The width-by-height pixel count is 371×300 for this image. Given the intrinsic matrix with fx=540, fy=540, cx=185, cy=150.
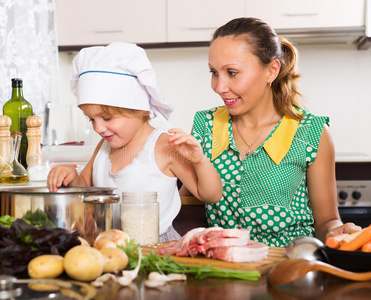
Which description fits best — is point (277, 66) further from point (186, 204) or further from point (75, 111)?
point (75, 111)

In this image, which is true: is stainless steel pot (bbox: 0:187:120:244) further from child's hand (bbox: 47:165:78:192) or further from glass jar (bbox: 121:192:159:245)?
child's hand (bbox: 47:165:78:192)

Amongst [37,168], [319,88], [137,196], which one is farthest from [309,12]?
[137,196]

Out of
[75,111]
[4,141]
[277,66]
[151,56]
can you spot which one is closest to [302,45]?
[151,56]

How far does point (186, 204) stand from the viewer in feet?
5.81

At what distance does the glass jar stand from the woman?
0.53m

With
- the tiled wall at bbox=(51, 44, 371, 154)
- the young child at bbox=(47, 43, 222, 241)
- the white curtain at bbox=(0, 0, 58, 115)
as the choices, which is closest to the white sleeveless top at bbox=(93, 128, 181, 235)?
the young child at bbox=(47, 43, 222, 241)

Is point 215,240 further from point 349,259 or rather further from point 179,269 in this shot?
point 349,259

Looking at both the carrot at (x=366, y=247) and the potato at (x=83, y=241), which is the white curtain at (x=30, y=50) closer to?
the potato at (x=83, y=241)

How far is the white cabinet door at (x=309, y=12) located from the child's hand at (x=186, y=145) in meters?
1.80

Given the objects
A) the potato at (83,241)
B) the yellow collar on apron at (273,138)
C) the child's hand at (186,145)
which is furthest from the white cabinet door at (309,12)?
the potato at (83,241)

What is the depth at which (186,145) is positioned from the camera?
1.40 m

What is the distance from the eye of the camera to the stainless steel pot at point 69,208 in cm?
103

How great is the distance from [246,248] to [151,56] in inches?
103

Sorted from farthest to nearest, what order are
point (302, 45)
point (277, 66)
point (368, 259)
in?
1. point (302, 45)
2. point (277, 66)
3. point (368, 259)
